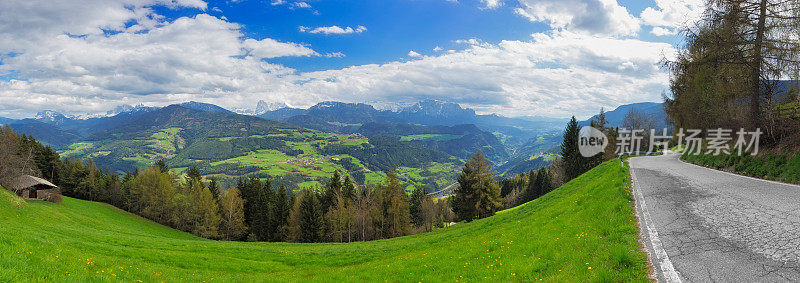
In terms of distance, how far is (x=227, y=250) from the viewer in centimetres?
2270

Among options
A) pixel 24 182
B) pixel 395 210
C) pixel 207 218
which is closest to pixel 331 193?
pixel 395 210

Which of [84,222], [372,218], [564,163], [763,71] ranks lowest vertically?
[372,218]

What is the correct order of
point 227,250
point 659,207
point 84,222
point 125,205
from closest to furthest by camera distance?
point 659,207
point 227,250
point 84,222
point 125,205

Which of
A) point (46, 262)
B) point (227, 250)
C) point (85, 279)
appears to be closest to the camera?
point (85, 279)

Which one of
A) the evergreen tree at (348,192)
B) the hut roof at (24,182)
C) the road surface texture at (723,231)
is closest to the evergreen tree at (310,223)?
the evergreen tree at (348,192)

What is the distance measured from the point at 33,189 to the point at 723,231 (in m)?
73.1

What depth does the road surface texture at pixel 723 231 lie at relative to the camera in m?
6.25

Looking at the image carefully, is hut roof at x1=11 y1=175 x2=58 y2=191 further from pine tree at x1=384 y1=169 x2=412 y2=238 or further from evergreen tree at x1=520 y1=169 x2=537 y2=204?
evergreen tree at x1=520 y1=169 x2=537 y2=204

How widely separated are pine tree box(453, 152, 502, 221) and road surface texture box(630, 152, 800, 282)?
102 feet

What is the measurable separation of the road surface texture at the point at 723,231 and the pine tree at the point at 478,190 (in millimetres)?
31104

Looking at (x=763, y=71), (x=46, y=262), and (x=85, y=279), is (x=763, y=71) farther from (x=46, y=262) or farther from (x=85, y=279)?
(x=46, y=262)

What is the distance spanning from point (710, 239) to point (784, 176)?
535 inches

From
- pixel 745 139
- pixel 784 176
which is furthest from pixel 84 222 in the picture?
pixel 745 139

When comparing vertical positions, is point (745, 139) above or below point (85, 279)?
above
